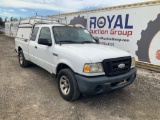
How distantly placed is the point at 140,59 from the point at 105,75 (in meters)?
4.94

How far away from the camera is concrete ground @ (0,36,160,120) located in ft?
11.7

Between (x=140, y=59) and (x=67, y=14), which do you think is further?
(x=67, y=14)

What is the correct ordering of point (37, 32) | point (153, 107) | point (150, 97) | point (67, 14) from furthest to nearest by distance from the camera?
point (67, 14)
point (37, 32)
point (150, 97)
point (153, 107)

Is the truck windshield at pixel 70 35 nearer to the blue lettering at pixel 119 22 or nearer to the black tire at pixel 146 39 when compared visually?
the black tire at pixel 146 39

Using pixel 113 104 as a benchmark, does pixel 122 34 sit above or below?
above

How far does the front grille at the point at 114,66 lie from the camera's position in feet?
11.9

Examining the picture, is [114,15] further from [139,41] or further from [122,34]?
[139,41]

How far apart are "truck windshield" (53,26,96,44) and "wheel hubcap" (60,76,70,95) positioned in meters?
1.07

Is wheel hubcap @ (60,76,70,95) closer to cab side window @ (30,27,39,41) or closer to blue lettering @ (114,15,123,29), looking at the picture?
cab side window @ (30,27,39,41)

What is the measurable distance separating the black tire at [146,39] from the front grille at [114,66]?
406 cm

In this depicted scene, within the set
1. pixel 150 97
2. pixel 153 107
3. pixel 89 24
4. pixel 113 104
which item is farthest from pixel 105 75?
pixel 89 24

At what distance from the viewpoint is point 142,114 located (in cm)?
374

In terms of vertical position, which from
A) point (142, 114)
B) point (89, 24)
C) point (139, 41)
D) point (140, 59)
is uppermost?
point (89, 24)

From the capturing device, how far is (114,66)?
378 cm
